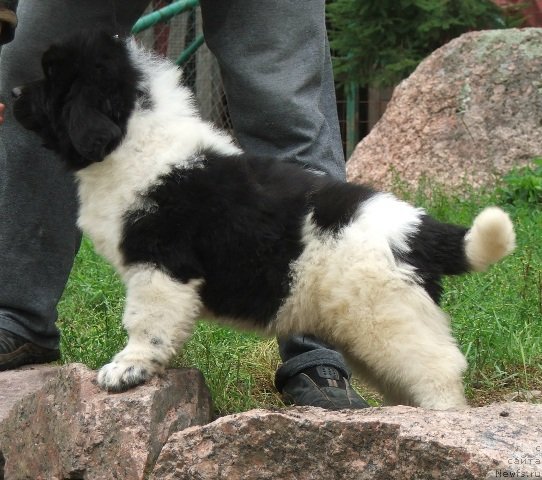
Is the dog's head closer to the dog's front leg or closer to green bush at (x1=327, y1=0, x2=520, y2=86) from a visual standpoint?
the dog's front leg

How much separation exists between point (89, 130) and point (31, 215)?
100 cm

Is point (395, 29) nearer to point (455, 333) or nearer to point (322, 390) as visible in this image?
point (455, 333)

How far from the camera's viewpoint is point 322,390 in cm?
365

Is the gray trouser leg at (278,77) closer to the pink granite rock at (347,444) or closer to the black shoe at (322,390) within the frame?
the black shoe at (322,390)

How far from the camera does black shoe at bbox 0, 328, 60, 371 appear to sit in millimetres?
4035

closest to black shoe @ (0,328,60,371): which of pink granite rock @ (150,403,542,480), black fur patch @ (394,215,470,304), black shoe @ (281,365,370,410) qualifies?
black shoe @ (281,365,370,410)

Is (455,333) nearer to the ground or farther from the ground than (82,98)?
nearer to the ground

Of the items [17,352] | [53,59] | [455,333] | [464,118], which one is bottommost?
[464,118]

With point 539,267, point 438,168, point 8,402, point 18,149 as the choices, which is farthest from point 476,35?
point 8,402

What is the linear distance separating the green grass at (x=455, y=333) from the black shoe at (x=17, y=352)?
11 cm

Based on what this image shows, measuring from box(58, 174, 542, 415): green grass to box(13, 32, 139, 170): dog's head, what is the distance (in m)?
1.03

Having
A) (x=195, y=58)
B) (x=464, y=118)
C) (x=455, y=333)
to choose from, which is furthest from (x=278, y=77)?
(x=195, y=58)

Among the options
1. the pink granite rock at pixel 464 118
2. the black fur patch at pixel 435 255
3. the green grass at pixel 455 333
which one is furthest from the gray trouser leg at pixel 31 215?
the pink granite rock at pixel 464 118

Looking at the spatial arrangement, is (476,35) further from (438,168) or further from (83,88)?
(83,88)
